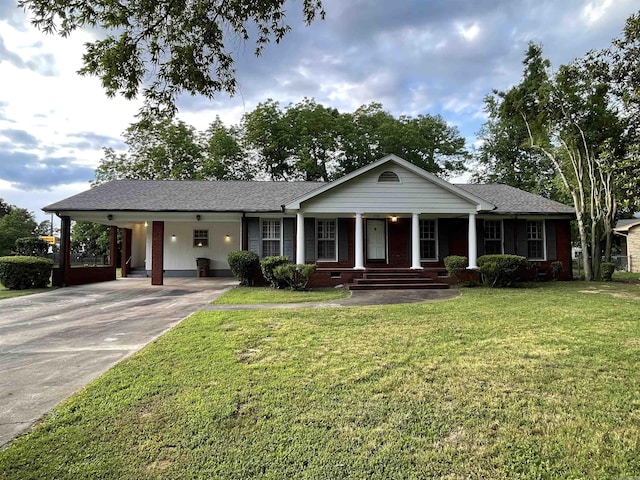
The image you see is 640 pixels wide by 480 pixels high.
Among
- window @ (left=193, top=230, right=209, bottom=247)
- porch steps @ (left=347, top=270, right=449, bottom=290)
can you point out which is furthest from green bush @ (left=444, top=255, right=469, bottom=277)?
window @ (left=193, top=230, right=209, bottom=247)

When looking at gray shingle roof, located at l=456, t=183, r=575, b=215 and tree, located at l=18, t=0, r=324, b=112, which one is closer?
tree, located at l=18, t=0, r=324, b=112

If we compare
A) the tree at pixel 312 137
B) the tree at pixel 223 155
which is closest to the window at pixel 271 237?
the tree at pixel 312 137

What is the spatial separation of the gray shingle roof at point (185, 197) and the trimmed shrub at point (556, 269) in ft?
36.7

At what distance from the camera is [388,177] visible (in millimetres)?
13781

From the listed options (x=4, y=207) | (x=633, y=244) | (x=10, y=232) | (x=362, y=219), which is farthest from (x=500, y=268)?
(x=4, y=207)

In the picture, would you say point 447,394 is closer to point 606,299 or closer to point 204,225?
point 606,299

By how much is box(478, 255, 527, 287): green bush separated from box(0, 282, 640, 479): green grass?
6554 mm

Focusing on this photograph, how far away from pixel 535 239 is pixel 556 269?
1518 mm

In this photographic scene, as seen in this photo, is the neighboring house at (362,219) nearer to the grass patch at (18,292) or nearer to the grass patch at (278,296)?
the grass patch at (18,292)

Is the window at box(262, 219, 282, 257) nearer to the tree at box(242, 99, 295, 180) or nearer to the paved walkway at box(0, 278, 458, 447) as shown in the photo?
the paved walkway at box(0, 278, 458, 447)

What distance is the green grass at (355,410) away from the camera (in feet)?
8.12

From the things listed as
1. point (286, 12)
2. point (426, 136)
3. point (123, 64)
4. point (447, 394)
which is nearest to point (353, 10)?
point (286, 12)

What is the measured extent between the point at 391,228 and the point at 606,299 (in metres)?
7.70

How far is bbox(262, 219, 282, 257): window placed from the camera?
15.0 metres
